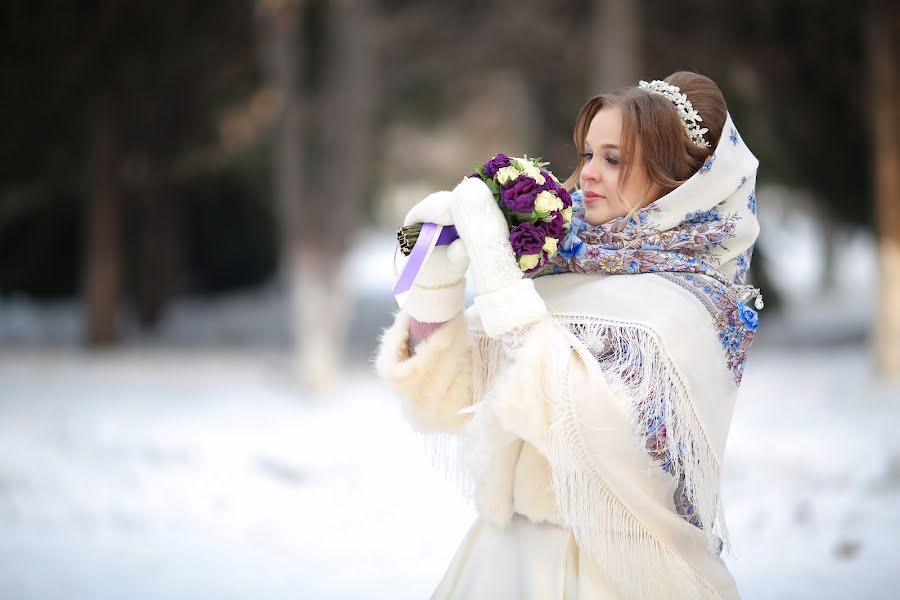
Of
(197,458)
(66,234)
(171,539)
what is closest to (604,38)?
(197,458)

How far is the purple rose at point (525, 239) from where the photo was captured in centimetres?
166

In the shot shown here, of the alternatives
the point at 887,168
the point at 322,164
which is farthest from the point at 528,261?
the point at 887,168

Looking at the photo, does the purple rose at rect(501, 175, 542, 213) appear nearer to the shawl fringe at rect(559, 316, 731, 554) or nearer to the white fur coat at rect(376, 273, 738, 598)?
the white fur coat at rect(376, 273, 738, 598)

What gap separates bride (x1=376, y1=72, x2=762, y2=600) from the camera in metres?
1.65

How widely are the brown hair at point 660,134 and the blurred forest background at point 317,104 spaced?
5538 millimetres

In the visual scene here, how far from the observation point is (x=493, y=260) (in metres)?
1.64

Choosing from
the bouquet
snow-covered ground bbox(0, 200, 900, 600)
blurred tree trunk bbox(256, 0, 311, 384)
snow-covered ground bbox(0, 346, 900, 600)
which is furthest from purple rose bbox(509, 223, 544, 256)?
blurred tree trunk bbox(256, 0, 311, 384)

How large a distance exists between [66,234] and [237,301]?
2.70m

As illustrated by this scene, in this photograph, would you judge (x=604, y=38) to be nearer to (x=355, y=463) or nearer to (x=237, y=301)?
(x=355, y=463)

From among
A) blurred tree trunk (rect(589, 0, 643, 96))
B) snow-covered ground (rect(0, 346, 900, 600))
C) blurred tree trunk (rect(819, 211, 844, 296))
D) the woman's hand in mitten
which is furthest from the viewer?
blurred tree trunk (rect(819, 211, 844, 296))

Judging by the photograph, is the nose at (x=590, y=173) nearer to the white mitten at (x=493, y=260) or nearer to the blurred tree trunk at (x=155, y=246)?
the white mitten at (x=493, y=260)

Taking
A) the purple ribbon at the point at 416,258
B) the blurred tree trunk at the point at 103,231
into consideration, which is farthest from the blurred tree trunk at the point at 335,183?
the purple ribbon at the point at 416,258

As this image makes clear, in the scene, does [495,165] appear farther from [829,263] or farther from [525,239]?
[829,263]

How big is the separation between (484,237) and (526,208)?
3.5 inches
